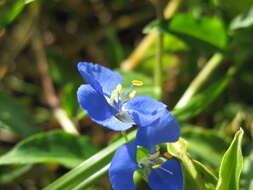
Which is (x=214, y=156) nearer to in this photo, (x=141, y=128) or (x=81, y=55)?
(x=141, y=128)

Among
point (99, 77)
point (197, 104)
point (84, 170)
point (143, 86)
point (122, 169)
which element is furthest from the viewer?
point (143, 86)

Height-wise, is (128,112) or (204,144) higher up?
(128,112)

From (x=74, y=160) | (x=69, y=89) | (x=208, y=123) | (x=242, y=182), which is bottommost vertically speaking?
(x=208, y=123)

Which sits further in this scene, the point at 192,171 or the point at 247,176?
the point at 247,176

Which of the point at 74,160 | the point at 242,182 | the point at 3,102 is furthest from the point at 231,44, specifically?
the point at 3,102

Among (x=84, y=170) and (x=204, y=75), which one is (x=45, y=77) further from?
(x=84, y=170)

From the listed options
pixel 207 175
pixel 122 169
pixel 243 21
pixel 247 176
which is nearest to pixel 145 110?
pixel 122 169

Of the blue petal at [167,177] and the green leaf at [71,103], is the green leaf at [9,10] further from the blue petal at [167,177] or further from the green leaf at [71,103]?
the blue petal at [167,177]
